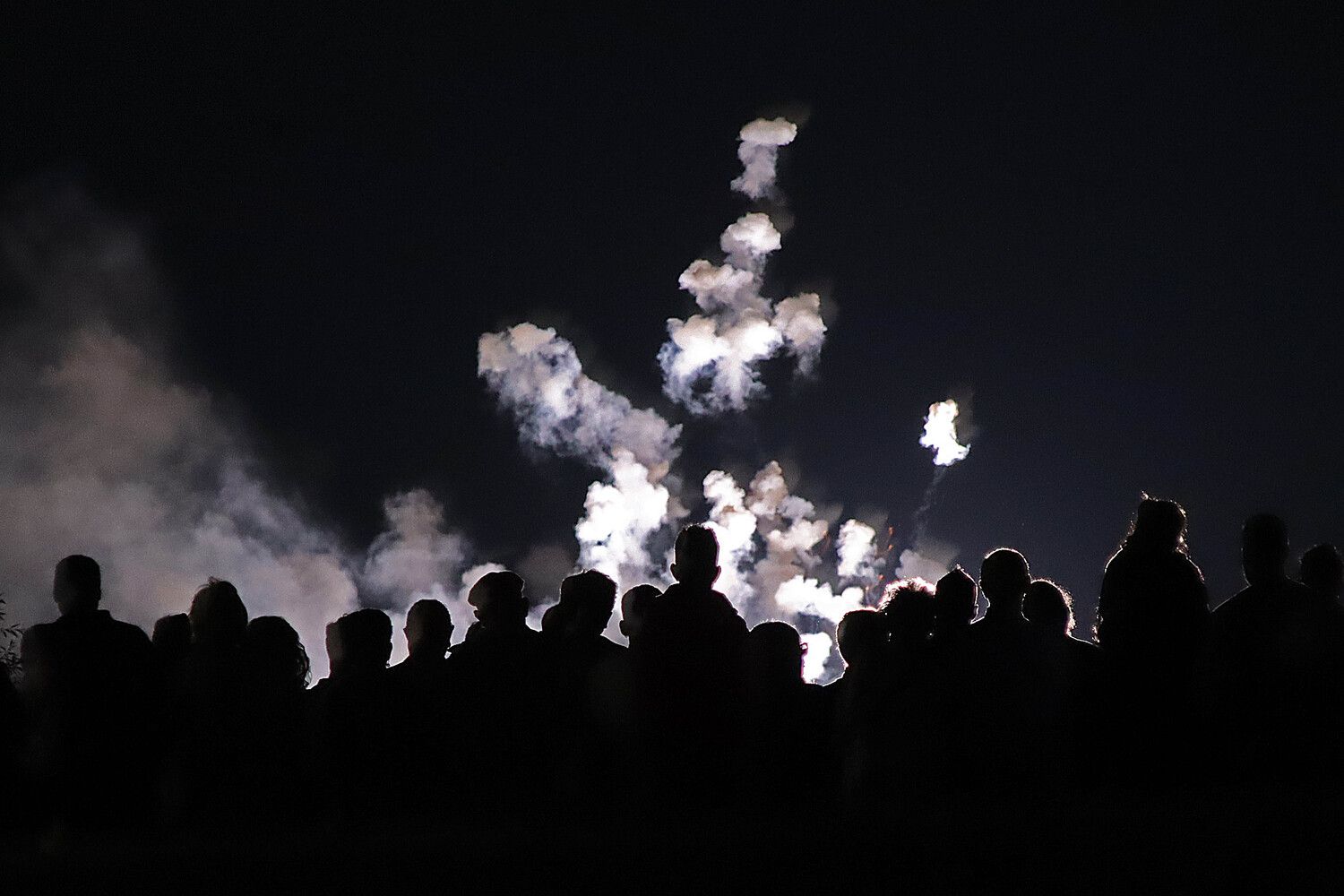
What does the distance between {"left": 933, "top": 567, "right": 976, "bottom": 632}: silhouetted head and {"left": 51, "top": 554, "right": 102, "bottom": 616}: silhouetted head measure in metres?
3.60

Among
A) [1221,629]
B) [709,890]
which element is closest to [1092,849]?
[709,890]

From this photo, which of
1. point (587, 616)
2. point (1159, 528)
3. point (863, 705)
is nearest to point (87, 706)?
point (587, 616)

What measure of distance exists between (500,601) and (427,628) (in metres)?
0.43

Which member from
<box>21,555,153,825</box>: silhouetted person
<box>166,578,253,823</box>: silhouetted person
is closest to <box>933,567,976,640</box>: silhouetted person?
<box>166,578,253,823</box>: silhouetted person

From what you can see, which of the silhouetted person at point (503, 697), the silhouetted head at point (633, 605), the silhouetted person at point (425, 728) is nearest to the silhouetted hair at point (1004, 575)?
the silhouetted head at point (633, 605)

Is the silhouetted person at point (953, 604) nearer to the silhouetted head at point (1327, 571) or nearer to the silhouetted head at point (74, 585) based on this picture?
the silhouetted head at point (1327, 571)

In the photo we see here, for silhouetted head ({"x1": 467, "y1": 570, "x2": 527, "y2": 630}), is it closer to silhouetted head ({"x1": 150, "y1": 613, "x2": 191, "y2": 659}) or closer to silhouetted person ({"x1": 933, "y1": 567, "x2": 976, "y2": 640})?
silhouetted head ({"x1": 150, "y1": 613, "x2": 191, "y2": 659})

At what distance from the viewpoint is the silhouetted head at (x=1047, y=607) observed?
5.32 m

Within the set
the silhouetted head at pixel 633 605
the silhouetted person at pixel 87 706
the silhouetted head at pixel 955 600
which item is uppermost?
the silhouetted head at pixel 633 605

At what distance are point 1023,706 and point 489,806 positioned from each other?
233 centimetres

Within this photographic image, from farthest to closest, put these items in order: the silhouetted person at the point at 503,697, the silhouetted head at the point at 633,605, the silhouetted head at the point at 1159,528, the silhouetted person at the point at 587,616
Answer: the silhouetted head at the point at 633,605 < the silhouetted person at the point at 587,616 < the silhouetted person at the point at 503,697 < the silhouetted head at the point at 1159,528

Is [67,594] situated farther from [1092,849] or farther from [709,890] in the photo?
[1092,849]

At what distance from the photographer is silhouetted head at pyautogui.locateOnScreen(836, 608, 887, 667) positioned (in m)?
5.03

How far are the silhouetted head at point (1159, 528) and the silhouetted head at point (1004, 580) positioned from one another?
18.2 inches
